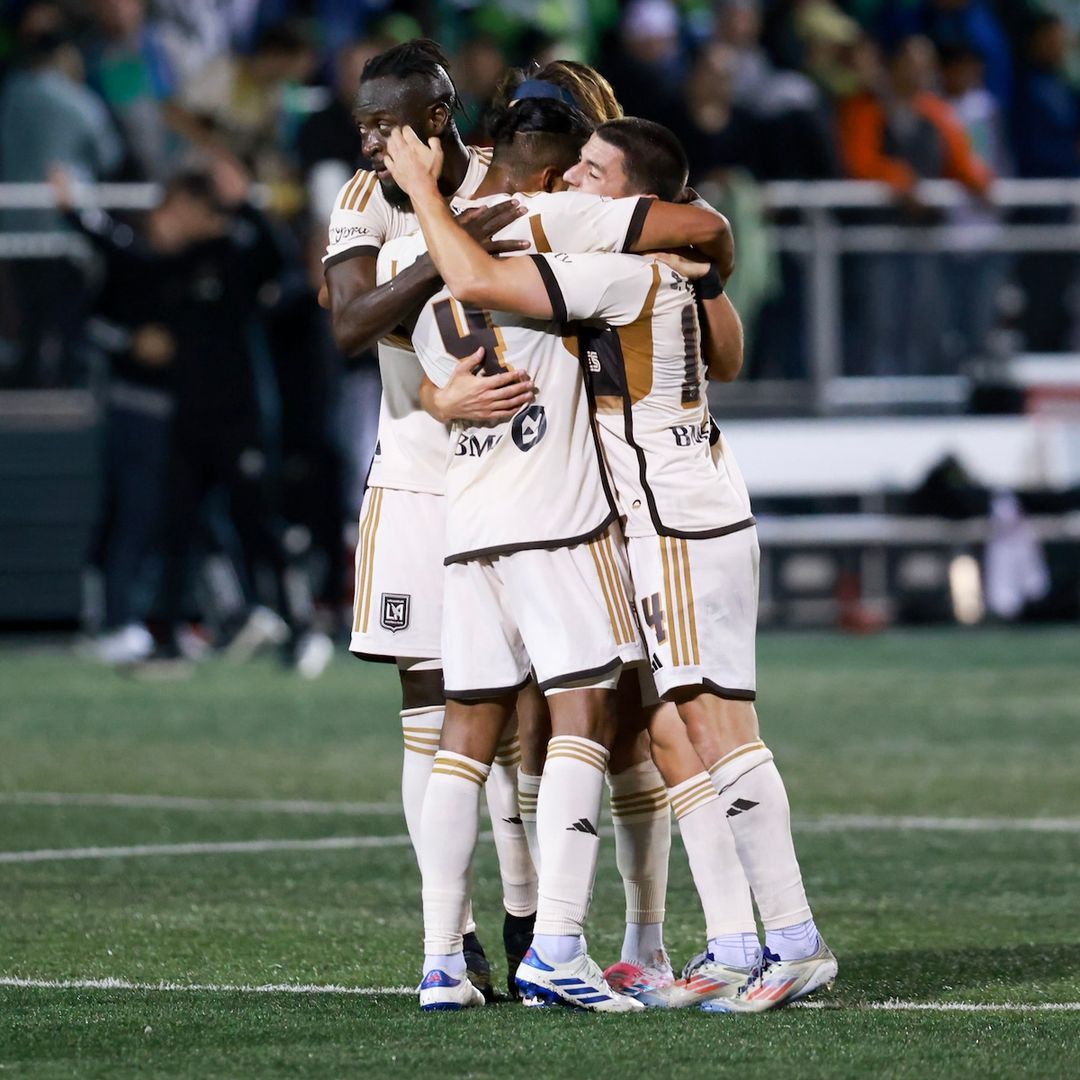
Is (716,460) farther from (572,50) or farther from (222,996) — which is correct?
(572,50)

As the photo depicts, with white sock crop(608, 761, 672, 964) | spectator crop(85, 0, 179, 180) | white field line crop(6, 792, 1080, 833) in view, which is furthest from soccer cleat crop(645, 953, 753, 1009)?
spectator crop(85, 0, 179, 180)

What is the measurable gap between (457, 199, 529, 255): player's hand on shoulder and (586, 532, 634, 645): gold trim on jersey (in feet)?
2.06

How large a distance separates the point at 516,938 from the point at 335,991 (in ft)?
1.43

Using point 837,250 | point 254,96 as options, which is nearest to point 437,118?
point 254,96

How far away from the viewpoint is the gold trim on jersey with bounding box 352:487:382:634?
18.5ft

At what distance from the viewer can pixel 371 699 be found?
12.7m

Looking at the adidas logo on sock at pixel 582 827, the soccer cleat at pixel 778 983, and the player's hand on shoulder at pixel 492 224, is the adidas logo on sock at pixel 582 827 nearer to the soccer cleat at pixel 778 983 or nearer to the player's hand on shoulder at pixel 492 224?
the soccer cleat at pixel 778 983

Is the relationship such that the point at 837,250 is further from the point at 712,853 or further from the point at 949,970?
the point at 712,853

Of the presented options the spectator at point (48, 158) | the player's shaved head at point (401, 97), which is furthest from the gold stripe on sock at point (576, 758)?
the spectator at point (48, 158)

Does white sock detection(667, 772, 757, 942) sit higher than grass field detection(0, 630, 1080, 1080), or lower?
higher

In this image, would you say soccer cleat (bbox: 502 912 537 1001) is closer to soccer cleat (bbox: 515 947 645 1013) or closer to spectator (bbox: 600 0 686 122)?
soccer cleat (bbox: 515 947 645 1013)

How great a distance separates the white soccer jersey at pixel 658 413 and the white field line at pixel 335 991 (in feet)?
3.41

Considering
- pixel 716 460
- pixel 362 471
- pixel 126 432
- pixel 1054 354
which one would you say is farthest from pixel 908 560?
pixel 716 460

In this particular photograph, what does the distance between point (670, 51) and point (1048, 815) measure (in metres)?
9.44
